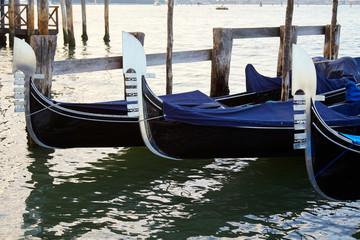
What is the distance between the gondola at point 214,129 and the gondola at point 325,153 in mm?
771

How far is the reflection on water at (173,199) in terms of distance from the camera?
5.02 m

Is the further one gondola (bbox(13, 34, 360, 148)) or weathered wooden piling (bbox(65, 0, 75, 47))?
weathered wooden piling (bbox(65, 0, 75, 47))

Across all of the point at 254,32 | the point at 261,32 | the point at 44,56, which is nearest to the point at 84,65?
the point at 44,56

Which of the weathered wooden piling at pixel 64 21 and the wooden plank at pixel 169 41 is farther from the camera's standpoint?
the weathered wooden piling at pixel 64 21

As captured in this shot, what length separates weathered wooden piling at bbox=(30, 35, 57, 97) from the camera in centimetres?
664

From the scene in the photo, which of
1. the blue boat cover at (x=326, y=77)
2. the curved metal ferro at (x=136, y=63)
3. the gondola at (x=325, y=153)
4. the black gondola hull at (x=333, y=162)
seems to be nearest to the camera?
the gondola at (x=325, y=153)

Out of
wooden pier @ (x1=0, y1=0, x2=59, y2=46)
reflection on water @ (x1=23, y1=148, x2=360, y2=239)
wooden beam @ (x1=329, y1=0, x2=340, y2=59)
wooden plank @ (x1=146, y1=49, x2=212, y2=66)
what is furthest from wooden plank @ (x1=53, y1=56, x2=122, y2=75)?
wooden pier @ (x1=0, y1=0, x2=59, y2=46)

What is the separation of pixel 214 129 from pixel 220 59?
3254mm

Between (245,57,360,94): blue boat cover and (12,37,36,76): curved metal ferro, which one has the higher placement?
(12,37,36,76): curved metal ferro

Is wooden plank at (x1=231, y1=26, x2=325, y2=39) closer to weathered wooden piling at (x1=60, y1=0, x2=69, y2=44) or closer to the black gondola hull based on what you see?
the black gondola hull

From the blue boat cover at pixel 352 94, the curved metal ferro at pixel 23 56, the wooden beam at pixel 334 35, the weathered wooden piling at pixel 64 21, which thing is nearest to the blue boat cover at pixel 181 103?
the curved metal ferro at pixel 23 56

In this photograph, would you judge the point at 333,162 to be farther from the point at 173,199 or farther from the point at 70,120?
the point at 70,120

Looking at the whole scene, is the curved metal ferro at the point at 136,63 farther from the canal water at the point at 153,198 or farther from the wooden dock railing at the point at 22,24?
the wooden dock railing at the point at 22,24

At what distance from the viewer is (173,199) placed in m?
5.68
